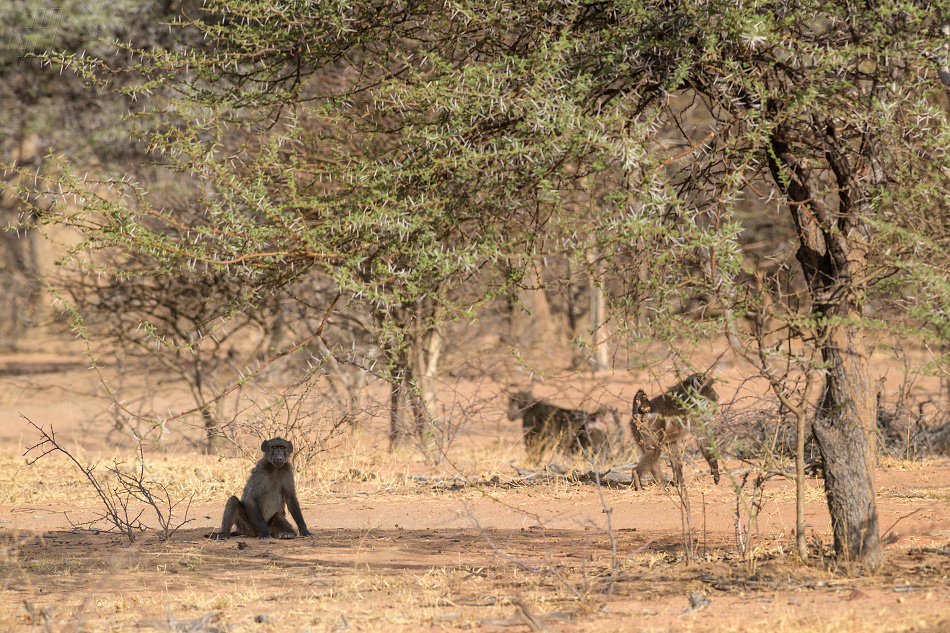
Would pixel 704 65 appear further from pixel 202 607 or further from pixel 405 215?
pixel 202 607

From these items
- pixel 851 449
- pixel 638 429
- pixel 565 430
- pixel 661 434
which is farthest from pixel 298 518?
pixel 565 430

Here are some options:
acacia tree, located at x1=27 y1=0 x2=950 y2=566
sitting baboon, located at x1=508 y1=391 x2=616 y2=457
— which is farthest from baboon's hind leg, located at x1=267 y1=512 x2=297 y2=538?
sitting baboon, located at x1=508 y1=391 x2=616 y2=457

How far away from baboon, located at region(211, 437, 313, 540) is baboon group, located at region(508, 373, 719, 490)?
212cm

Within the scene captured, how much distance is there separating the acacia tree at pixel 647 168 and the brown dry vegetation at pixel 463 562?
78cm

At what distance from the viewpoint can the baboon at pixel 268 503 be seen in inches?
295

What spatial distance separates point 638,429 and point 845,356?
9.92 feet

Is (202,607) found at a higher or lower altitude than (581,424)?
lower

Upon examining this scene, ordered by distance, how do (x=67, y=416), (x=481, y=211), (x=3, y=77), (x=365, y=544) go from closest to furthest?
(x=481, y=211) → (x=365, y=544) → (x=67, y=416) → (x=3, y=77)

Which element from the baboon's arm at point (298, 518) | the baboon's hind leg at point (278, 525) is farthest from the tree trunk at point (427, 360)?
the baboon's arm at point (298, 518)

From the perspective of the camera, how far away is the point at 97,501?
934cm

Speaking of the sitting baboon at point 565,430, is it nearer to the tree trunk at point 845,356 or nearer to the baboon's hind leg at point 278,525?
the baboon's hind leg at point 278,525

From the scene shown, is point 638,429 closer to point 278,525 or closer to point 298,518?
point 298,518

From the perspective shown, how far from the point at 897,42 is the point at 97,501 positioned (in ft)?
27.1

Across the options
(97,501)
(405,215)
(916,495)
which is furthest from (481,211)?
(97,501)
